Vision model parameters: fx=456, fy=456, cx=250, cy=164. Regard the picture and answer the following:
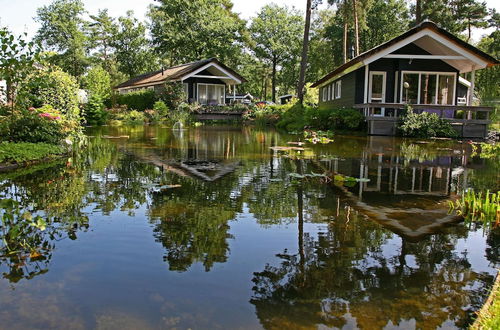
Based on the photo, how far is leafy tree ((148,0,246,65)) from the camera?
48562 mm

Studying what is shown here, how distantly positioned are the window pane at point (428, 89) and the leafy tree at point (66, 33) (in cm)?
5142

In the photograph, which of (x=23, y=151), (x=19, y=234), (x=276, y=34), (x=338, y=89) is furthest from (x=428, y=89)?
(x=276, y=34)

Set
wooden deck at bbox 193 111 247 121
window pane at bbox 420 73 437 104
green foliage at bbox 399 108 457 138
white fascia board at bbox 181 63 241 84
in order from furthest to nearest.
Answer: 1. white fascia board at bbox 181 63 241 84
2. wooden deck at bbox 193 111 247 121
3. window pane at bbox 420 73 437 104
4. green foliage at bbox 399 108 457 138

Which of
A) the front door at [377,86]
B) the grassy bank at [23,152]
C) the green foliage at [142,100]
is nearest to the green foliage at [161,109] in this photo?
the green foliage at [142,100]

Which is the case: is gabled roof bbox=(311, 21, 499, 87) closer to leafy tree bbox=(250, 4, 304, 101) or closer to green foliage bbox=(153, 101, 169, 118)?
green foliage bbox=(153, 101, 169, 118)

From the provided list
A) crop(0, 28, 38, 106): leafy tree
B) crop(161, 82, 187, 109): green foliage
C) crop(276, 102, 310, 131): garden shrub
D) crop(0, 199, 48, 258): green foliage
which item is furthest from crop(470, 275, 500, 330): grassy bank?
crop(161, 82, 187, 109): green foliage

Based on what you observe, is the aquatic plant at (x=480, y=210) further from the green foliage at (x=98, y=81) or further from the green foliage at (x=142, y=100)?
the green foliage at (x=98, y=81)

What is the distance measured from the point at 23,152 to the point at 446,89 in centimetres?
2227

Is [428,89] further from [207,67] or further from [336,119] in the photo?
[207,67]

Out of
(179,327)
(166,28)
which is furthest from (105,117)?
(179,327)

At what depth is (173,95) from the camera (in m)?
40.4

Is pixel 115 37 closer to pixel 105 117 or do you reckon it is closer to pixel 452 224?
pixel 105 117

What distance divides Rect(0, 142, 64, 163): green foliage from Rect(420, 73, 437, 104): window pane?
20.0m

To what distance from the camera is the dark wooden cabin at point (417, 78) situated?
21266 millimetres
